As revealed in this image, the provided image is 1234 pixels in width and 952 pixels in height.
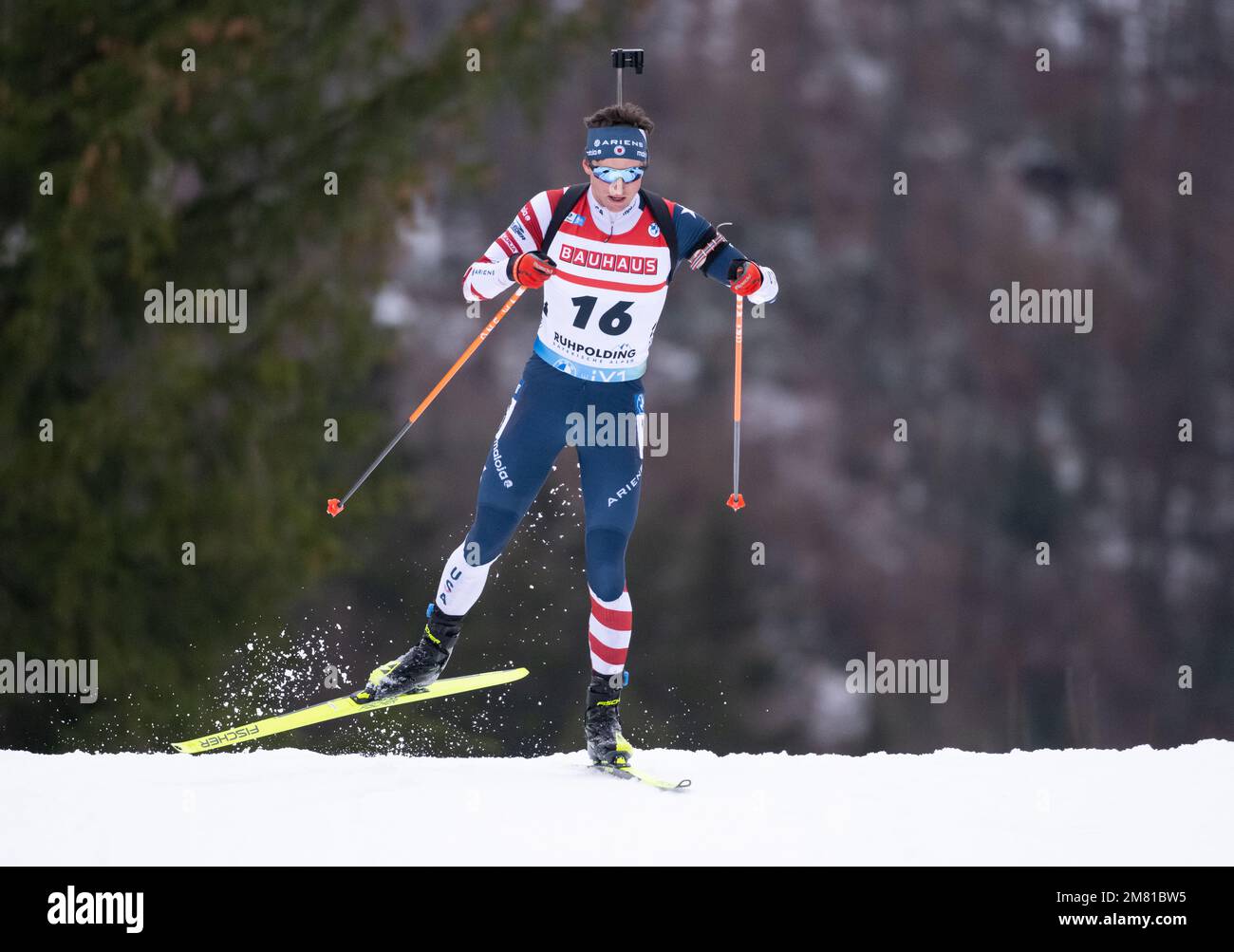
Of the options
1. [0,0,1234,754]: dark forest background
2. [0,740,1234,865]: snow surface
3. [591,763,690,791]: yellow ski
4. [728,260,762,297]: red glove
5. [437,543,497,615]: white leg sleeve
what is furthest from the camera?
[0,0,1234,754]: dark forest background

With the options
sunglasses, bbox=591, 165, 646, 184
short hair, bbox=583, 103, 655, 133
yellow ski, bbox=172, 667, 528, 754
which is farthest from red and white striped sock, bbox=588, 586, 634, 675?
short hair, bbox=583, 103, 655, 133

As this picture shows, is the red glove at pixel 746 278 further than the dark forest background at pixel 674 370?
No

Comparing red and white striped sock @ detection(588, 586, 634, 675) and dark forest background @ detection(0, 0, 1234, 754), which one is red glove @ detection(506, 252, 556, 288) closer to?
red and white striped sock @ detection(588, 586, 634, 675)

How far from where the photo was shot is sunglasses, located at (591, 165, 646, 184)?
4.66 metres

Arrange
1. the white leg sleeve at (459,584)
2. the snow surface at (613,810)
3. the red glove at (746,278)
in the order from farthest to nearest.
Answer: the white leg sleeve at (459,584)
the red glove at (746,278)
the snow surface at (613,810)

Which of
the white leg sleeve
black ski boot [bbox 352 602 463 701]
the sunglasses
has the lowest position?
black ski boot [bbox 352 602 463 701]

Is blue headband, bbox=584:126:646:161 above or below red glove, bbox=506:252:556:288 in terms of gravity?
above

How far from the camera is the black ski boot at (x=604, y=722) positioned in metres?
4.84

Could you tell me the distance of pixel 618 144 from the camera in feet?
15.3

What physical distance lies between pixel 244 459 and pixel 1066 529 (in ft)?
34.8

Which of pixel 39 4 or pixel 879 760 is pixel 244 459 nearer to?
pixel 39 4

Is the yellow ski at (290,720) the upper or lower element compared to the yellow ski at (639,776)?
upper

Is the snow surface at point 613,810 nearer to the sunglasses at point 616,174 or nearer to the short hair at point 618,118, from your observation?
the sunglasses at point 616,174

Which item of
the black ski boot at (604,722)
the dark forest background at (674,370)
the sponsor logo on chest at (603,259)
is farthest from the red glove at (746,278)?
the dark forest background at (674,370)
